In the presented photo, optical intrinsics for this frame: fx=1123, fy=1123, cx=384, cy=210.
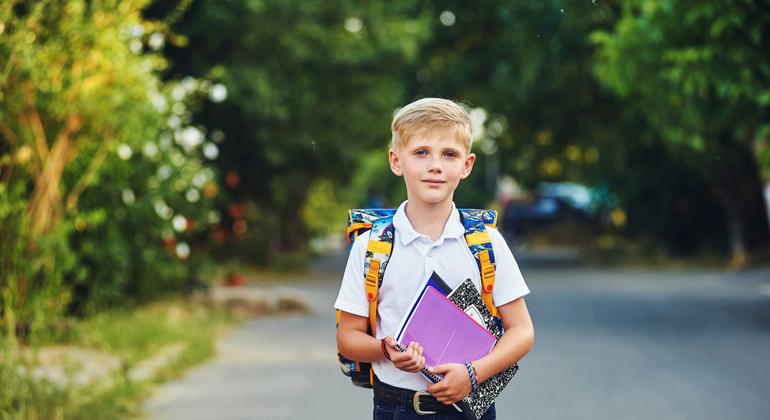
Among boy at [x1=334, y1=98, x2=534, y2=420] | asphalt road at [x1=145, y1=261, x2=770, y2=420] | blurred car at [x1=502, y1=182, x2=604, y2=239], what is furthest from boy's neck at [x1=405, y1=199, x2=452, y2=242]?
blurred car at [x1=502, y1=182, x2=604, y2=239]

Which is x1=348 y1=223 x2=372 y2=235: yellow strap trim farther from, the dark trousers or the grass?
the grass

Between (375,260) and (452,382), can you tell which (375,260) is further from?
(452,382)

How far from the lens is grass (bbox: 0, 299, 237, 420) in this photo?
6324mm

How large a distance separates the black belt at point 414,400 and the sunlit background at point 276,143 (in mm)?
1034

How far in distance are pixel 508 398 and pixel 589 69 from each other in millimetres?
14071

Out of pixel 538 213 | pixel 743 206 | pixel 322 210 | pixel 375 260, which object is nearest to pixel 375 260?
pixel 375 260

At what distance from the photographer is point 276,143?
22156mm

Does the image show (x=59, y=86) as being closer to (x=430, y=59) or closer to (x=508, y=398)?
(x=508, y=398)

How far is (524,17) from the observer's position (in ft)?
63.4

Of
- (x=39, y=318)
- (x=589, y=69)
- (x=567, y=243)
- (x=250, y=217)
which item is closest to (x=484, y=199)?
(x=567, y=243)

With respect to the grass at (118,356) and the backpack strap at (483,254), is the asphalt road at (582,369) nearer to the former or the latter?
the grass at (118,356)

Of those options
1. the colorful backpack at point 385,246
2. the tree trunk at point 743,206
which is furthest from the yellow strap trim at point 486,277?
the tree trunk at point 743,206

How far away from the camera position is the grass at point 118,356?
6.32m

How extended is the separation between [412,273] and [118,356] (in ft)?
22.9
